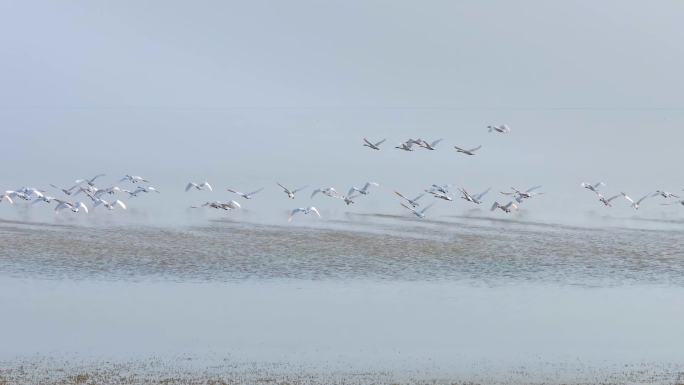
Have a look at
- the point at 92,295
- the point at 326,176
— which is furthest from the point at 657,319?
the point at 326,176

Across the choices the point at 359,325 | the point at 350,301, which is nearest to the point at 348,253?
the point at 350,301

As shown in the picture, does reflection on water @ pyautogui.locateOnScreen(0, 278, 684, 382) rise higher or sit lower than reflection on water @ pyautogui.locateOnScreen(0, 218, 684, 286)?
lower

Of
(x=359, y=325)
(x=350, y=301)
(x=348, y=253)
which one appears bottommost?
(x=359, y=325)

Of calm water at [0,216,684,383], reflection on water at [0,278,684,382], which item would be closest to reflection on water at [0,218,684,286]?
calm water at [0,216,684,383]

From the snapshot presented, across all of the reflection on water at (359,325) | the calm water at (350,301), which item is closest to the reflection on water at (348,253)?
the calm water at (350,301)

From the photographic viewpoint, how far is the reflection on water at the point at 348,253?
121ft

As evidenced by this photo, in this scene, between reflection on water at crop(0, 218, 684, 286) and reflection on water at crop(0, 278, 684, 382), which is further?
reflection on water at crop(0, 218, 684, 286)

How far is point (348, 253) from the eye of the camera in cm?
4131

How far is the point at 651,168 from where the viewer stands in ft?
340

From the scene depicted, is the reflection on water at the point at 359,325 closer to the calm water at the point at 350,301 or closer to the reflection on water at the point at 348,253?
the calm water at the point at 350,301

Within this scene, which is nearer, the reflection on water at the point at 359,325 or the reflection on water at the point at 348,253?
the reflection on water at the point at 359,325

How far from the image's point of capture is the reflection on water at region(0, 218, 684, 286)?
121 feet

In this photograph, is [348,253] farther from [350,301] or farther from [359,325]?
[359,325]

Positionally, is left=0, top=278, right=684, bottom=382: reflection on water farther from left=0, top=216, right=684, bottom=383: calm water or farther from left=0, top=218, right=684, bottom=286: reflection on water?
left=0, top=218, right=684, bottom=286: reflection on water
